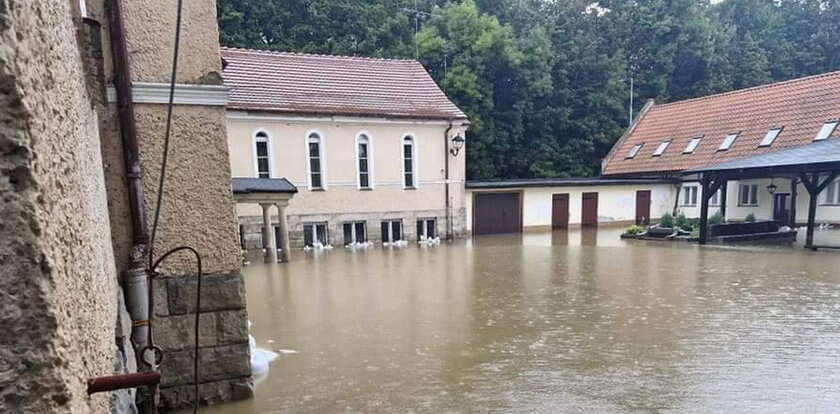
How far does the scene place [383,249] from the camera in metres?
15.5

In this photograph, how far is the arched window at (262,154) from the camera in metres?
14.8

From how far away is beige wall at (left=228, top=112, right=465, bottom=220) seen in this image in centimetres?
1470

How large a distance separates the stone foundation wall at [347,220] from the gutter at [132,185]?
1179 cm

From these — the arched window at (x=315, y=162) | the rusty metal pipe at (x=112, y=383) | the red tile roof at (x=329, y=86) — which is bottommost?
the rusty metal pipe at (x=112, y=383)

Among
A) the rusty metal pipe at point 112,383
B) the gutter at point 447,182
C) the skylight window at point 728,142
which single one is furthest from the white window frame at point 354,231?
the rusty metal pipe at point 112,383

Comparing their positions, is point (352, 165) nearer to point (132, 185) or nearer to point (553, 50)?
point (132, 185)

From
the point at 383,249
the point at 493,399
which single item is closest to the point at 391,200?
the point at 383,249

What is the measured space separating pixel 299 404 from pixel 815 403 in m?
4.35

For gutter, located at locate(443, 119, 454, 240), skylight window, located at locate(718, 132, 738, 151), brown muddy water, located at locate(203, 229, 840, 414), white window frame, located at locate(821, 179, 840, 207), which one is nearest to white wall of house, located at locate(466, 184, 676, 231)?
gutter, located at locate(443, 119, 454, 240)

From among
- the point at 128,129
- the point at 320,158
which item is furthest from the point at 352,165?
the point at 128,129

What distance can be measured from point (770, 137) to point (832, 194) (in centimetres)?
340

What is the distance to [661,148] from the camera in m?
21.9

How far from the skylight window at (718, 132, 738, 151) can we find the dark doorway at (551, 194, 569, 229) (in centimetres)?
645

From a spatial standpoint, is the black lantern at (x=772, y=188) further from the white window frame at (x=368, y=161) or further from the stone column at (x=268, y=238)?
the stone column at (x=268, y=238)
